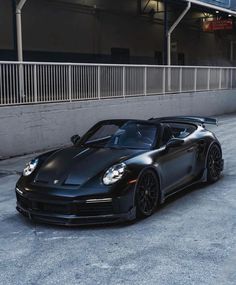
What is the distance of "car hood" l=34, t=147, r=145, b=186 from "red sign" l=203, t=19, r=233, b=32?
20133 millimetres

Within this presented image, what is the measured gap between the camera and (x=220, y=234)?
217 inches

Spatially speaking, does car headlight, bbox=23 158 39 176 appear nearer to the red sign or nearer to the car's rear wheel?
the car's rear wheel

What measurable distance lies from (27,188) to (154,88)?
11815mm

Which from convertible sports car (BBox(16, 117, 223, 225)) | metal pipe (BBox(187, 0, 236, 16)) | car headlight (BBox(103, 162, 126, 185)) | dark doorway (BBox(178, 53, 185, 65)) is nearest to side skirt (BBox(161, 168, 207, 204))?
convertible sports car (BBox(16, 117, 223, 225))

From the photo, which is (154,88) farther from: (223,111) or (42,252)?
(42,252)

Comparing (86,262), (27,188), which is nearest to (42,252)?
(86,262)

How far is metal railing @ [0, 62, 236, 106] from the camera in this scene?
11.4m

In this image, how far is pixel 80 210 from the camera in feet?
18.5

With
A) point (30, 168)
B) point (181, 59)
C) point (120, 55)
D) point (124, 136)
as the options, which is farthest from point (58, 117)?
point (181, 59)

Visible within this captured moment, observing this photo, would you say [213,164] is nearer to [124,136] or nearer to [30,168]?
[124,136]

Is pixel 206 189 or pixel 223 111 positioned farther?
pixel 223 111

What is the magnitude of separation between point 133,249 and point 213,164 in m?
3.46

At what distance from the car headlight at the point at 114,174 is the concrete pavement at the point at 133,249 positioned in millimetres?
536

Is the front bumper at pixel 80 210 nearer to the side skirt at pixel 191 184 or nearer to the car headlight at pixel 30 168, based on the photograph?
the car headlight at pixel 30 168
